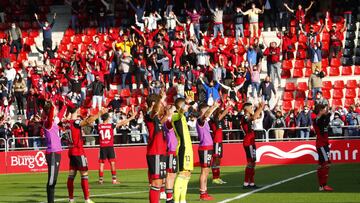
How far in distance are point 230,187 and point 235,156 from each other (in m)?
12.5

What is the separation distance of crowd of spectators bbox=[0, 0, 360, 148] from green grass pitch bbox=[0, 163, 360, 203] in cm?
403

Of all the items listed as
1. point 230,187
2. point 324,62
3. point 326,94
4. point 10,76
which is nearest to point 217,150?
point 230,187

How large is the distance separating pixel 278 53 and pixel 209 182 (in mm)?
15560

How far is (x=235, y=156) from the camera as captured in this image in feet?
133

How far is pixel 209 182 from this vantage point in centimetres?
3061

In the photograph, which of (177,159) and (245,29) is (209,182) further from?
(245,29)

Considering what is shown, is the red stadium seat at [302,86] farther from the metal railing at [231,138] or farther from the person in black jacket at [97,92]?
the person in black jacket at [97,92]

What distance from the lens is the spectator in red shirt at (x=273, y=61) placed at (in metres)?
44.2

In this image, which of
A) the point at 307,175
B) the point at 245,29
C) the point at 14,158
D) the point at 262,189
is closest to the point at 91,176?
the point at 14,158

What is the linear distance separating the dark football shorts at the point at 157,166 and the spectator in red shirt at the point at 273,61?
23.9 metres

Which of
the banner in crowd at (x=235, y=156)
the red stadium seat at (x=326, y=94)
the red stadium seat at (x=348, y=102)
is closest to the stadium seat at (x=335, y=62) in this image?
the red stadium seat at (x=326, y=94)

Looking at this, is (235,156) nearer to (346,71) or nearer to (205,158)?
(346,71)

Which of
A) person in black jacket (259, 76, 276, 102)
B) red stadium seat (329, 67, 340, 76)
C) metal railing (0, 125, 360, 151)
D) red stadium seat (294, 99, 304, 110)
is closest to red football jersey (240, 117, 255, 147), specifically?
metal railing (0, 125, 360, 151)

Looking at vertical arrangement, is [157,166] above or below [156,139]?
below
